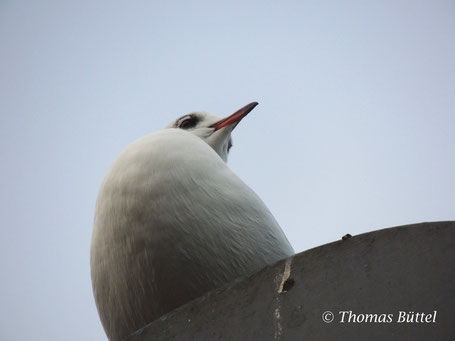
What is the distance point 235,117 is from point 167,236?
4.85ft

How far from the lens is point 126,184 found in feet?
8.00

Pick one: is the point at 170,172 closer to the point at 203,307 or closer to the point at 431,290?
the point at 203,307

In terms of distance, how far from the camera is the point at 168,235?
2.29m

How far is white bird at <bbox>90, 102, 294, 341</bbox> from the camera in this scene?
2.28m

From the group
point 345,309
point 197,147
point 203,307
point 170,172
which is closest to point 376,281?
point 345,309

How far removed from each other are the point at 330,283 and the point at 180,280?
0.73 m
